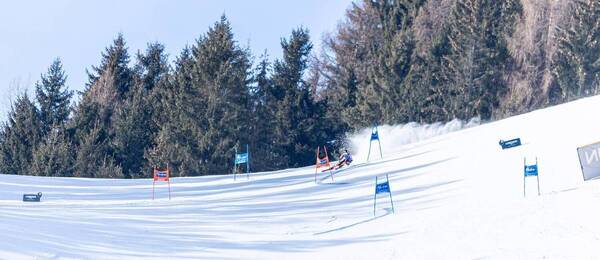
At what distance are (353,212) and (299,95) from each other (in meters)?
29.4

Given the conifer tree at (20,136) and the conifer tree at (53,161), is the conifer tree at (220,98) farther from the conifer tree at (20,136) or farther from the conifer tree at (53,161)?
the conifer tree at (20,136)

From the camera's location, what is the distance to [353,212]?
2294cm

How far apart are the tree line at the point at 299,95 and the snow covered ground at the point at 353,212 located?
12764mm

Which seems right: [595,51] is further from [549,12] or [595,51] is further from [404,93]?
[404,93]

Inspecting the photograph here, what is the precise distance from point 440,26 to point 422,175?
2900 centimetres

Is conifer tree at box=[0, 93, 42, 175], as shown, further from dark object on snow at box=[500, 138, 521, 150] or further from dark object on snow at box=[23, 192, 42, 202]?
dark object on snow at box=[500, 138, 521, 150]

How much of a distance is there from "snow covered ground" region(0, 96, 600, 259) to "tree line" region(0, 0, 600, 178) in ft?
41.9

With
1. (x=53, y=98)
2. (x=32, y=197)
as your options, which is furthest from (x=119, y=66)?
(x=32, y=197)

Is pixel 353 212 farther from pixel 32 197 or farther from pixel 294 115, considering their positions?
pixel 294 115

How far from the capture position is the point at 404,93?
5031 cm

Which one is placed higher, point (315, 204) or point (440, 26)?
point (440, 26)

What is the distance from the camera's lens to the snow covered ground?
16.9 meters

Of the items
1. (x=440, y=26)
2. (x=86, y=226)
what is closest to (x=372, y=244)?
(x=86, y=226)

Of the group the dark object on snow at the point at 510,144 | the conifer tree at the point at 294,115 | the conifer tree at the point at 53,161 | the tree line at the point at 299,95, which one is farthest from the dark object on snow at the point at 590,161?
the conifer tree at the point at 53,161
